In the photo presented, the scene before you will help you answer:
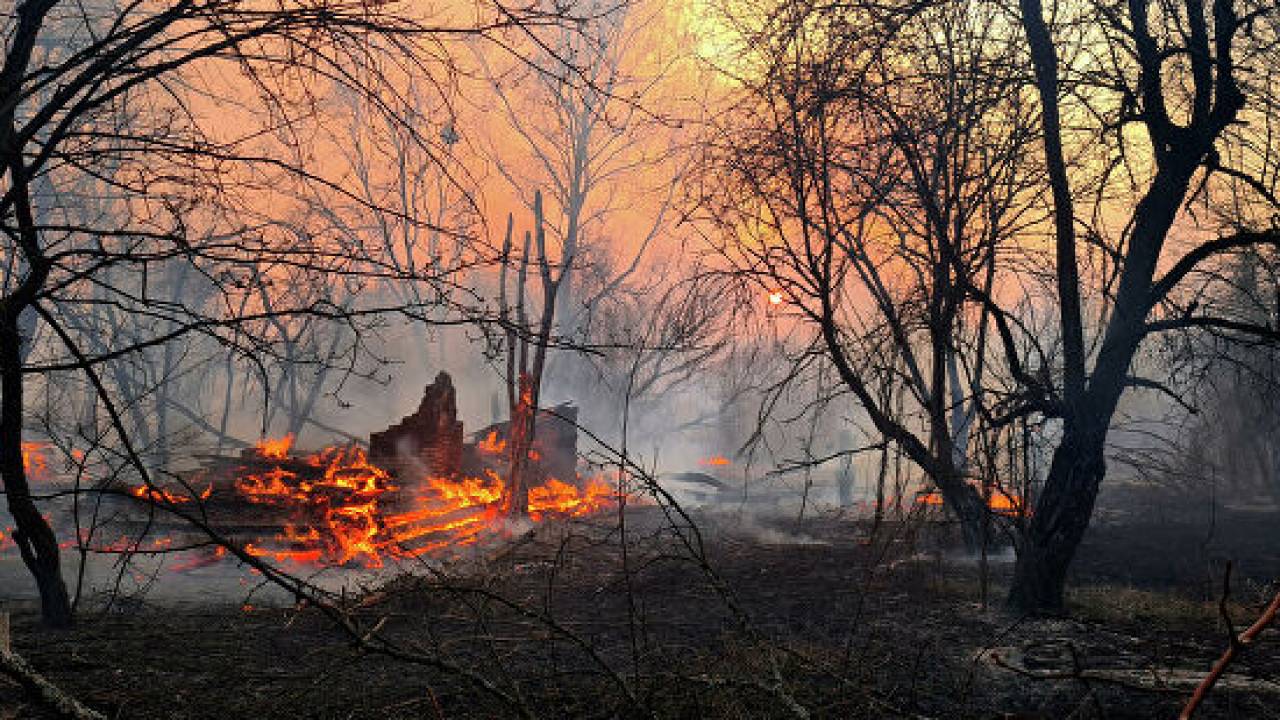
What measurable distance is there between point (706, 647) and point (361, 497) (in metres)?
6.86

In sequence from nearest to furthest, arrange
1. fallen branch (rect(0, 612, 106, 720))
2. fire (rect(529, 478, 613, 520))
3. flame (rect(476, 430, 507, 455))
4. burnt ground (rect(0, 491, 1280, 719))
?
1. fallen branch (rect(0, 612, 106, 720))
2. burnt ground (rect(0, 491, 1280, 719))
3. fire (rect(529, 478, 613, 520))
4. flame (rect(476, 430, 507, 455))

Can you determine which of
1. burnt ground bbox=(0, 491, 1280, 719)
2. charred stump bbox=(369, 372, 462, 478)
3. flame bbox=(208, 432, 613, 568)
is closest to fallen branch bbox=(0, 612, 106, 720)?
burnt ground bbox=(0, 491, 1280, 719)

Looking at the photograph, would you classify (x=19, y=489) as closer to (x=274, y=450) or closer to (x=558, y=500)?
(x=274, y=450)

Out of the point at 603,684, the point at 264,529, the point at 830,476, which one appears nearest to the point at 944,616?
the point at 603,684

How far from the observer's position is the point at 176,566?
11.4 m

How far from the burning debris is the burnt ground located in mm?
1492

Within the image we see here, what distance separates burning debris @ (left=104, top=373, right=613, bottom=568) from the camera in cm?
1139

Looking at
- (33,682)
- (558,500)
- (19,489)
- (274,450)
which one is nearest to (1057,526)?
(33,682)

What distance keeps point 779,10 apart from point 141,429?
18.2m

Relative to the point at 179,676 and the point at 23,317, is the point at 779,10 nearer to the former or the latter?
the point at 179,676

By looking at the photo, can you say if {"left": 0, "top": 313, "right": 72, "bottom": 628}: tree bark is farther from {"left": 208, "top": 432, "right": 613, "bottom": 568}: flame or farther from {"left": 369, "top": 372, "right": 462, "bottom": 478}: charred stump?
{"left": 369, "top": 372, "right": 462, "bottom": 478}: charred stump

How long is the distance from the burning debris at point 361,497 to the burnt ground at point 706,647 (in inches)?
58.7

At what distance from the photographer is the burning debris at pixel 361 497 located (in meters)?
11.4

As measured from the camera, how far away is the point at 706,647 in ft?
20.1
